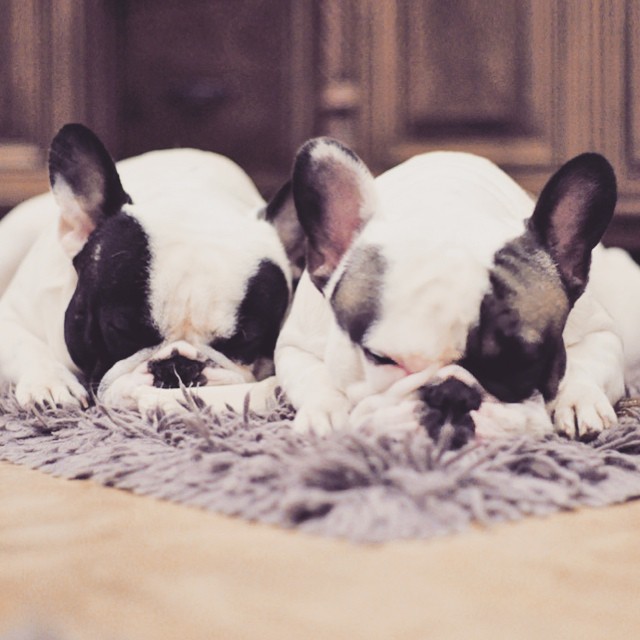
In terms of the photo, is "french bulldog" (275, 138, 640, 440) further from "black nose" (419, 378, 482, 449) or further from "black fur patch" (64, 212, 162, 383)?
"black fur patch" (64, 212, 162, 383)

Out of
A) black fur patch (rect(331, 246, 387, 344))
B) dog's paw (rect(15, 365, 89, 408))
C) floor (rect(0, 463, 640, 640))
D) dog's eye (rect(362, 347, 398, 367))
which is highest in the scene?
black fur patch (rect(331, 246, 387, 344))

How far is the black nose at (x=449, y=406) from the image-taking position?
2.84 feet

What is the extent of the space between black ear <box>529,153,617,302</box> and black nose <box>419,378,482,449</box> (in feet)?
0.68

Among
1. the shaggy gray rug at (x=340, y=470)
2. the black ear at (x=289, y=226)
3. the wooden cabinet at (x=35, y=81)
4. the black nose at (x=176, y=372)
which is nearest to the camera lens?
the shaggy gray rug at (x=340, y=470)

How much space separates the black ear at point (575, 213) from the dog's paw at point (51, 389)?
573 millimetres

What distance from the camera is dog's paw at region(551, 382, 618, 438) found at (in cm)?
94

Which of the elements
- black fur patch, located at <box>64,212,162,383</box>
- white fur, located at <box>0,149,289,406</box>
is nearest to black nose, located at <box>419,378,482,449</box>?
white fur, located at <box>0,149,289,406</box>

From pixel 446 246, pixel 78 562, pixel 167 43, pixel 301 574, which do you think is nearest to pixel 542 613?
pixel 301 574

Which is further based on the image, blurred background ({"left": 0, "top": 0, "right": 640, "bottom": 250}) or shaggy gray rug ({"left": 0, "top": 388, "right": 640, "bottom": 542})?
blurred background ({"left": 0, "top": 0, "right": 640, "bottom": 250})

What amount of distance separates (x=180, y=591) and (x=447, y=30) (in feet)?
4.82

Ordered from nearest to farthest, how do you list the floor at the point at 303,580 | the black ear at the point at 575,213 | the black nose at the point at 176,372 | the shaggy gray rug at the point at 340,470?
1. the floor at the point at 303,580
2. the shaggy gray rug at the point at 340,470
3. the black ear at the point at 575,213
4. the black nose at the point at 176,372

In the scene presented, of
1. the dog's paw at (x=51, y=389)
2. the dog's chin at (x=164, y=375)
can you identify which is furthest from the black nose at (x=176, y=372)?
the dog's paw at (x=51, y=389)

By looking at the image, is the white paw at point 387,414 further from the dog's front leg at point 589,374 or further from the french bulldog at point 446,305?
the dog's front leg at point 589,374

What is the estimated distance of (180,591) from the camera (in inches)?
23.3
